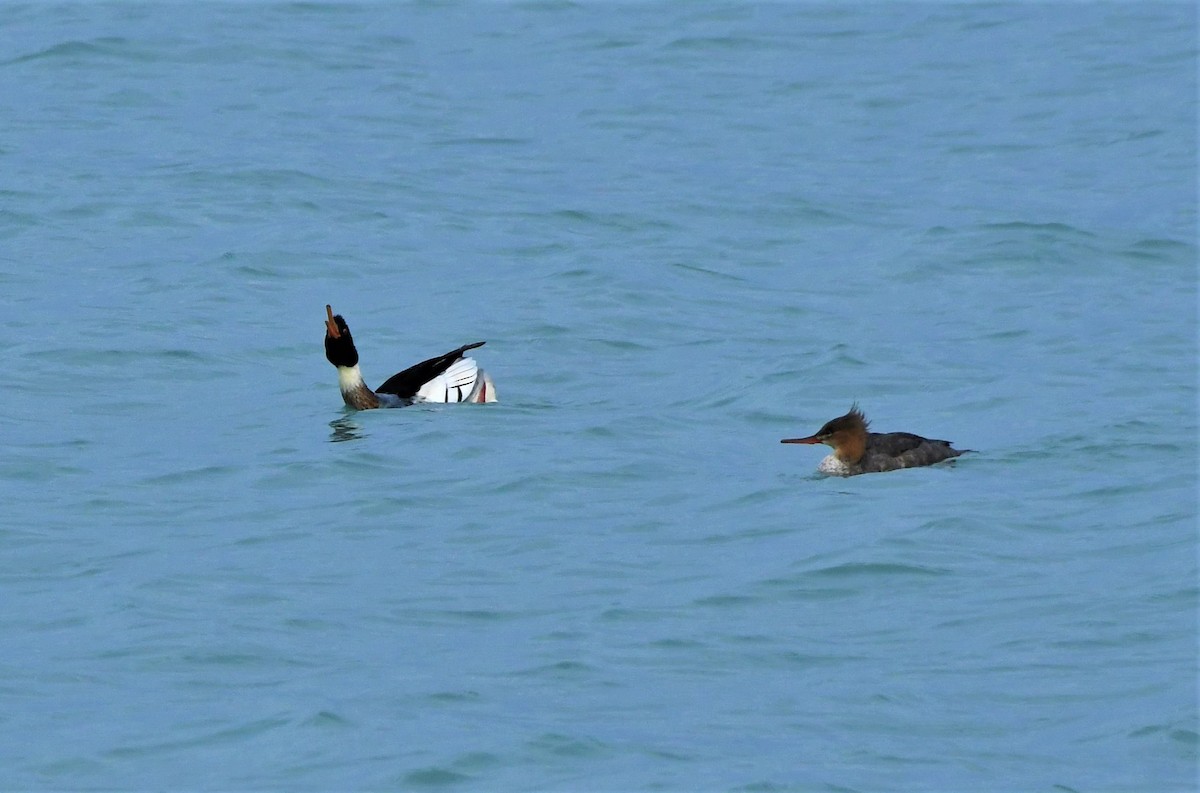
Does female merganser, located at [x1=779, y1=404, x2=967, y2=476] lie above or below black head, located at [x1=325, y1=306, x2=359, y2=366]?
below

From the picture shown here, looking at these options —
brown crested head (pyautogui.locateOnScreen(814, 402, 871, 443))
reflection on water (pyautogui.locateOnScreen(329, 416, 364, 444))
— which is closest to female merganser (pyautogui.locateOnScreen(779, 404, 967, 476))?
brown crested head (pyautogui.locateOnScreen(814, 402, 871, 443))

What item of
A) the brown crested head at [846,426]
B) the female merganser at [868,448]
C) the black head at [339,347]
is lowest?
the female merganser at [868,448]

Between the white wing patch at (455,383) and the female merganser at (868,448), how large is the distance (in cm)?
308

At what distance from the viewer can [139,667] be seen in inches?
343

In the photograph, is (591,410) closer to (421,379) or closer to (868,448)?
(421,379)

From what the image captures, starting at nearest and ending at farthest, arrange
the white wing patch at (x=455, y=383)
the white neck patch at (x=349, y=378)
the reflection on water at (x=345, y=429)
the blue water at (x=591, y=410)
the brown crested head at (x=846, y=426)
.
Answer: the blue water at (x=591, y=410)
the brown crested head at (x=846, y=426)
the reflection on water at (x=345, y=429)
the white wing patch at (x=455, y=383)
the white neck patch at (x=349, y=378)

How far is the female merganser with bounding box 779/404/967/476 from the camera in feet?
40.7

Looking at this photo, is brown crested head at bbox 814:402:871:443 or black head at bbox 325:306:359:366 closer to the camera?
brown crested head at bbox 814:402:871:443

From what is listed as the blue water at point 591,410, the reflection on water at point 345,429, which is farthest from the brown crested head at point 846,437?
the reflection on water at point 345,429

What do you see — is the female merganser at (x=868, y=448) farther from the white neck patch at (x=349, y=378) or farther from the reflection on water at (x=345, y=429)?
the white neck patch at (x=349, y=378)

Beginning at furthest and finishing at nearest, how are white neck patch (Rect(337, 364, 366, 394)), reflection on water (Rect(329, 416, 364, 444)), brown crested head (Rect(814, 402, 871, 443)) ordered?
white neck patch (Rect(337, 364, 366, 394)), reflection on water (Rect(329, 416, 364, 444)), brown crested head (Rect(814, 402, 871, 443))

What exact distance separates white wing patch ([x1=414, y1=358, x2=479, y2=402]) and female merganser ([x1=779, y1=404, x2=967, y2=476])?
10.1ft

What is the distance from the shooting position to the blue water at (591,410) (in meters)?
8.19

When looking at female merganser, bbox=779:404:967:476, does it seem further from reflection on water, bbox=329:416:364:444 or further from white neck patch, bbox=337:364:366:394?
white neck patch, bbox=337:364:366:394
